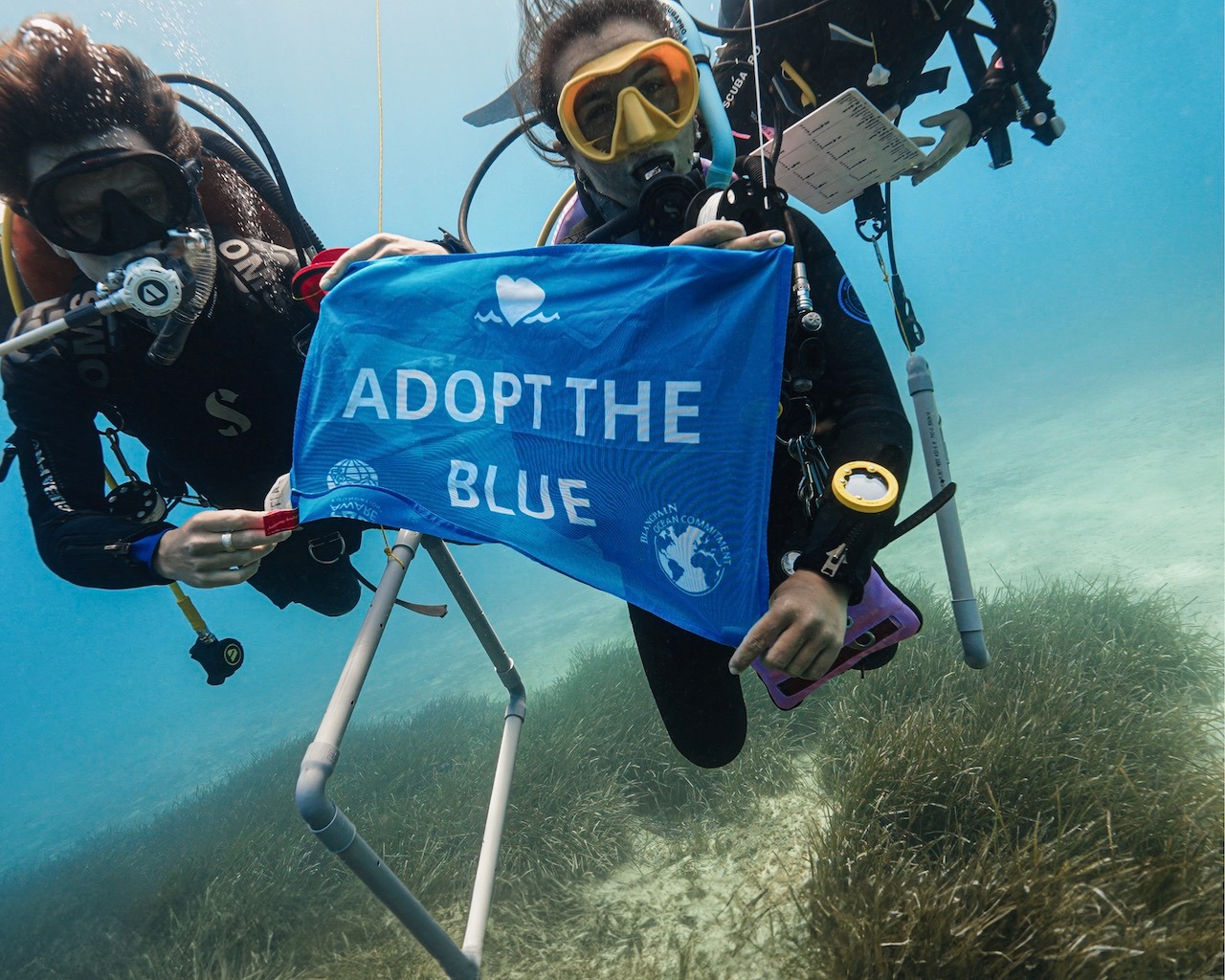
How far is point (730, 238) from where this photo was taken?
162cm

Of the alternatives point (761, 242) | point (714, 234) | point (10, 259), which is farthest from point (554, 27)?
point (10, 259)

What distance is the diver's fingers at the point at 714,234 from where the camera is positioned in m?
1.61

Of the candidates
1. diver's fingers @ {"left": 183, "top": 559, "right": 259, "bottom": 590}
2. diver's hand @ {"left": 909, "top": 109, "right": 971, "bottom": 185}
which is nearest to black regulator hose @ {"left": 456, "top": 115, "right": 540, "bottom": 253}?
diver's fingers @ {"left": 183, "top": 559, "right": 259, "bottom": 590}

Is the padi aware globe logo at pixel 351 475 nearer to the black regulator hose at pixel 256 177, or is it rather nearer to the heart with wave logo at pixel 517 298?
the heart with wave logo at pixel 517 298

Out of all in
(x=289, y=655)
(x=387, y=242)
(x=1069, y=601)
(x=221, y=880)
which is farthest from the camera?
(x=289, y=655)

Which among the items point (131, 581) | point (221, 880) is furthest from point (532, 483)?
point (221, 880)

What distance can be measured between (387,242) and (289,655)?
166 ft

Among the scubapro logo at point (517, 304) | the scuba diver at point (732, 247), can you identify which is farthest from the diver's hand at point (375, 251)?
the scuba diver at point (732, 247)

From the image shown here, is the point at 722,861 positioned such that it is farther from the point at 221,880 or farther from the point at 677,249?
the point at 221,880

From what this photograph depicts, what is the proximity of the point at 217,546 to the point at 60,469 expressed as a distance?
→ 1.34m

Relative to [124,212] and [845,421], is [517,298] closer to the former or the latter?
[845,421]

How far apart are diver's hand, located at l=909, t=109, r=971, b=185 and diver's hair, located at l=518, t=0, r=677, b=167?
2194 millimetres

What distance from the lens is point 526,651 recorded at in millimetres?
16031

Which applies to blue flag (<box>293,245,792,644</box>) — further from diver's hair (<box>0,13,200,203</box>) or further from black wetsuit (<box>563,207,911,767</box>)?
diver's hair (<box>0,13,200,203</box>)
